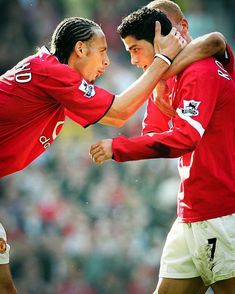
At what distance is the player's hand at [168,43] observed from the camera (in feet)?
16.7

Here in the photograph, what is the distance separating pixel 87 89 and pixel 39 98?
312 mm

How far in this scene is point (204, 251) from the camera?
5.08 meters

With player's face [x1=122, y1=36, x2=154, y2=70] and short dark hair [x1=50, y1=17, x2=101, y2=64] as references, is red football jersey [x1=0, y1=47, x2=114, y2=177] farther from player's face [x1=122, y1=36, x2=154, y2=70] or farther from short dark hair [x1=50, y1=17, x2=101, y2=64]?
player's face [x1=122, y1=36, x2=154, y2=70]

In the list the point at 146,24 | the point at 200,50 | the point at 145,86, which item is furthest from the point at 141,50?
the point at 200,50

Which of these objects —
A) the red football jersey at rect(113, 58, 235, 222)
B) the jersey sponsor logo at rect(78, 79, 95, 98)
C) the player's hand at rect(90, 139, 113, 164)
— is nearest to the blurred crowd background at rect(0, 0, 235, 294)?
the red football jersey at rect(113, 58, 235, 222)

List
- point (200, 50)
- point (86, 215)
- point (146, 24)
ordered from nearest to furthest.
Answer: point (200, 50) → point (146, 24) → point (86, 215)

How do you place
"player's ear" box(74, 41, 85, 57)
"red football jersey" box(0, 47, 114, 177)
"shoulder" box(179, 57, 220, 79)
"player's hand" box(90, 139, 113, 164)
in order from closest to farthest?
"player's hand" box(90, 139, 113, 164) → "shoulder" box(179, 57, 220, 79) → "red football jersey" box(0, 47, 114, 177) → "player's ear" box(74, 41, 85, 57)

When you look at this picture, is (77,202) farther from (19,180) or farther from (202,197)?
(202,197)

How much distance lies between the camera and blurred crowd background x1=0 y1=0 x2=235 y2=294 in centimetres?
1038

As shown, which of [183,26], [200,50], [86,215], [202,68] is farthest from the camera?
[86,215]

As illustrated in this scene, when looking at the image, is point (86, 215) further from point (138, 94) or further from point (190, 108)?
point (190, 108)

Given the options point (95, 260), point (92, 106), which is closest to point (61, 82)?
point (92, 106)

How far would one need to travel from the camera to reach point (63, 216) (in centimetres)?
1066

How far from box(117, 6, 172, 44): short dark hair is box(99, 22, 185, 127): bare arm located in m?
0.08
